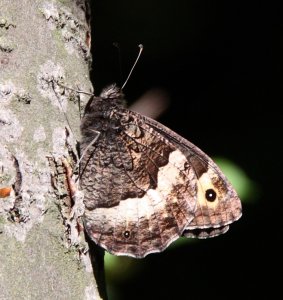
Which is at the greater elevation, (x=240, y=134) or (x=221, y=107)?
(x=221, y=107)

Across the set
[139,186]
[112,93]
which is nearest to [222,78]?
[112,93]

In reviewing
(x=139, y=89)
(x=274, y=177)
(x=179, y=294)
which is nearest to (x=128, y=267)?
Answer: (x=179, y=294)

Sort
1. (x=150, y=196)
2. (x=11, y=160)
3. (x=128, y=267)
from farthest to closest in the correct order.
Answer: (x=128, y=267)
(x=150, y=196)
(x=11, y=160)

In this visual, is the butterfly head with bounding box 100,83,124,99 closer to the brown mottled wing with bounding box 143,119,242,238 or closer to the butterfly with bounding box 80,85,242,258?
the butterfly with bounding box 80,85,242,258

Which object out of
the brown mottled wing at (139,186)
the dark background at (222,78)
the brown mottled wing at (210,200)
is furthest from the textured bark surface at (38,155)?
the dark background at (222,78)

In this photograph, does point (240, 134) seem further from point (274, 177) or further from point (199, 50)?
point (199, 50)

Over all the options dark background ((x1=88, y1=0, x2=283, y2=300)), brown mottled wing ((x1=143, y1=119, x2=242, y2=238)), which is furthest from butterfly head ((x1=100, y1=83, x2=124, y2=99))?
dark background ((x1=88, y1=0, x2=283, y2=300))
